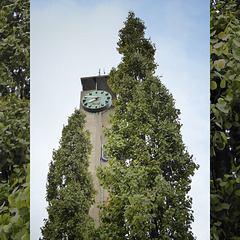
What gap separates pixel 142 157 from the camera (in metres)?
1.70

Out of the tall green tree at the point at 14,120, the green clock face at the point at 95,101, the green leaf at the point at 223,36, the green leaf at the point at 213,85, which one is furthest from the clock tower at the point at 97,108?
the green leaf at the point at 223,36

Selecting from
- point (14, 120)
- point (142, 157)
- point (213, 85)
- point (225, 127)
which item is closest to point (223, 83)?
point (213, 85)

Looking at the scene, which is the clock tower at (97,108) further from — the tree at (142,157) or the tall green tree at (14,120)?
the tall green tree at (14,120)

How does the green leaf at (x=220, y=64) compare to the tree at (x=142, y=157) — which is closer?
the tree at (x=142, y=157)

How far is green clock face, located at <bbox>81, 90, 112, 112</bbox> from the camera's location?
5.95 feet

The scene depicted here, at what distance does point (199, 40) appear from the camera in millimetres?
1868

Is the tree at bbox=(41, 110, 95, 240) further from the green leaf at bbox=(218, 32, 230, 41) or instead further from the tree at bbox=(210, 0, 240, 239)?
the green leaf at bbox=(218, 32, 230, 41)

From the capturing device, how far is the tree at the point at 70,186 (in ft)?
5.28

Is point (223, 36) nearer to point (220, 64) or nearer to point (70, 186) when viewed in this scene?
point (220, 64)

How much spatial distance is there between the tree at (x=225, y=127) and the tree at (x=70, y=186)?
747mm

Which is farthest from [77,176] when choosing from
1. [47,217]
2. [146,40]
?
[146,40]

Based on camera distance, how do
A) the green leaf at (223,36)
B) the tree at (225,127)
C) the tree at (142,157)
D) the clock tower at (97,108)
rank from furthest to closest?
the green leaf at (223,36) < the tree at (225,127) < the clock tower at (97,108) < the tree at (142,157)

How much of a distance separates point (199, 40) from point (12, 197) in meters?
1.43

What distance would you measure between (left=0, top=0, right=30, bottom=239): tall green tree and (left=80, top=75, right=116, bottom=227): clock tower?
466mm
